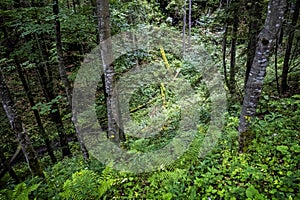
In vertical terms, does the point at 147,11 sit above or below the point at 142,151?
above

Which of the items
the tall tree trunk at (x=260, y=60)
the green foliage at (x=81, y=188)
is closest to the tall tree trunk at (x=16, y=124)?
the green foliage at (x=81, y=188)

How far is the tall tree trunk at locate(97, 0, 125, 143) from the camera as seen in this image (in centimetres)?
595

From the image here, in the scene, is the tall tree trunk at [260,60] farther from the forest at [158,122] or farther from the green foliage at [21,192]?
the green foliage at [21,192]

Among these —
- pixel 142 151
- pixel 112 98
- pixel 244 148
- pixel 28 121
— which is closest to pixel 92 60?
pixel 112 98

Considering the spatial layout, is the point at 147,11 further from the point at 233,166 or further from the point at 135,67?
the point at 233,166

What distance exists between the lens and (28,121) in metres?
15.4

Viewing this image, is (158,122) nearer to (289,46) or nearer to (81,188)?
(289,46)

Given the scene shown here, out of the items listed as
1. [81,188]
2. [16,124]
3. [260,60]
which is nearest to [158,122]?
[16,124]

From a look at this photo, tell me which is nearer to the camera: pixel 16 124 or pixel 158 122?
pixel 16 124

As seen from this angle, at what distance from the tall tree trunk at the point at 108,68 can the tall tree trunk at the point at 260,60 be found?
3.81 meters

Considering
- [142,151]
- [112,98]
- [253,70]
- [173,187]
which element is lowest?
[142,151]

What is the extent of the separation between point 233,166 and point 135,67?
41.0ft

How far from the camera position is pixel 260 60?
4258 millimetres

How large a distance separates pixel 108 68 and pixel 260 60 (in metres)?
4.08
